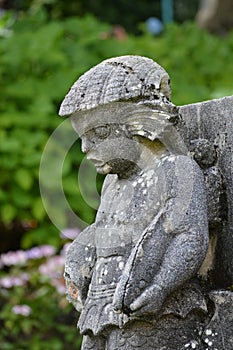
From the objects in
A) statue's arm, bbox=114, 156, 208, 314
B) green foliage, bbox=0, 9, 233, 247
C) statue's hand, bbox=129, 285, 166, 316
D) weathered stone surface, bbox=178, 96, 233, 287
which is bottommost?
statue's hand, bbox=129, 285, 166, 316

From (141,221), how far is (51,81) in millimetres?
3562

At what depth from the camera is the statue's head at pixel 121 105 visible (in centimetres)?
217

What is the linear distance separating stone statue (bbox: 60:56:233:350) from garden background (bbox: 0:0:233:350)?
1.41 metres

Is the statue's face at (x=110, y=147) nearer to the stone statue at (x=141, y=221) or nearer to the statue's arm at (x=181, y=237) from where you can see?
the stone statue at (x=141, y=221)

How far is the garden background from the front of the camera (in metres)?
4.55

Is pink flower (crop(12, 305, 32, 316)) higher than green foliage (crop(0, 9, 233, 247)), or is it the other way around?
green foliage (crop(0, 9, 233, 247))

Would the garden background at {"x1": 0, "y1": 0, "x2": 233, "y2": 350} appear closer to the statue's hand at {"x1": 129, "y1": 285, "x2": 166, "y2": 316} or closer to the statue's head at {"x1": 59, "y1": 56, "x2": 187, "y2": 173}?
the statue's head at {"x1": 59, "y1": 56, "x2": 187, "y2": 173}

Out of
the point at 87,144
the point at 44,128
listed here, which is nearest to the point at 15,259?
the point at 44,128

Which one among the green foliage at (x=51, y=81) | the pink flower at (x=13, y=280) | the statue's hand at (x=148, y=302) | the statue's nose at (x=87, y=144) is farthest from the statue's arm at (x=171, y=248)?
the pink flower at (x=13, y=280)

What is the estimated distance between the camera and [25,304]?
4535mm

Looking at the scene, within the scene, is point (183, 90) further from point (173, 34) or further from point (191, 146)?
point (191, 146)

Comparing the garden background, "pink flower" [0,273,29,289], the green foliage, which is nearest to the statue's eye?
the garden background

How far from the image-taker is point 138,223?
7.20 ft

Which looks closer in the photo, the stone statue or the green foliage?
the stone statue
